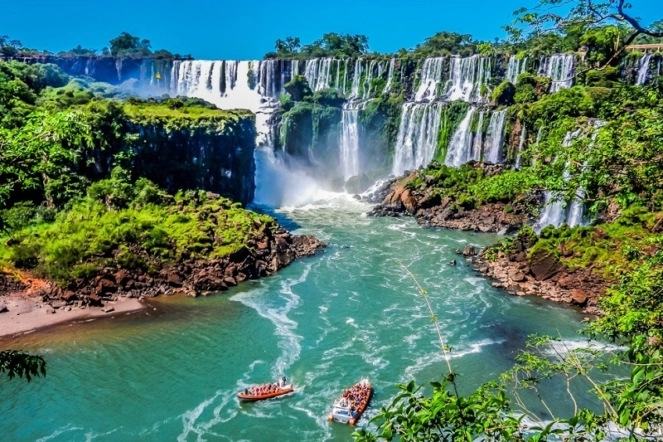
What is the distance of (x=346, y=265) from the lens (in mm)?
30781

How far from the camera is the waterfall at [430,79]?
5484cm

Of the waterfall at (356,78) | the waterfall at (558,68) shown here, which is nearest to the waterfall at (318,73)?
the waterfall at (356,78)

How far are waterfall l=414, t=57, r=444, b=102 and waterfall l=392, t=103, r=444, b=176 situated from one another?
440 cm

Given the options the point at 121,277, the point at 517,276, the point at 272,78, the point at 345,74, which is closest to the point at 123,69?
the point at 272,78

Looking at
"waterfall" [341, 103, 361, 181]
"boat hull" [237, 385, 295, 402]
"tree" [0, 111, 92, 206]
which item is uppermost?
"waterfall" [341, 103, 361, 181]

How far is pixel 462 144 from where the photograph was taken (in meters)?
46.2

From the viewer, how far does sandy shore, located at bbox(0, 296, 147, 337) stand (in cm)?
2236

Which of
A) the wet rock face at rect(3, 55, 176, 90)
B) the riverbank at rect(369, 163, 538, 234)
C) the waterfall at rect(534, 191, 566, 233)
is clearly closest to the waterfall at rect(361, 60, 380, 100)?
the riverbank at rect(369, 163, 538, 234)

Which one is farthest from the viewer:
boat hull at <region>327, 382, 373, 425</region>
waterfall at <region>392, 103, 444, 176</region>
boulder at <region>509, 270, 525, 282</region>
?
waterfall at <region>392, 103, 444, 176</region>

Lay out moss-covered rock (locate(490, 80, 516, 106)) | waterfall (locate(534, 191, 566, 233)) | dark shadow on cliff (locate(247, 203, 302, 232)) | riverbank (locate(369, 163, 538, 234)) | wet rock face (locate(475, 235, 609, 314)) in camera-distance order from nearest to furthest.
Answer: wet rock face (locate(475, 235, 609, 314))
waterfall (locate(534, 191, 566, 233))
riverbank (locate(369, 163, 538, 234))
dark shadow on cliff (locate(247, 203, 302, 232))
moss-covered rock (locate(490, 80, 516, 106))

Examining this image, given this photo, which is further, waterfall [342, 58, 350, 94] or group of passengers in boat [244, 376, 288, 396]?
waterfall [342, 58, 350, 94]

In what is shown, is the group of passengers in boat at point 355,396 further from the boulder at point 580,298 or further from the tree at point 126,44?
the tree at point 126,44

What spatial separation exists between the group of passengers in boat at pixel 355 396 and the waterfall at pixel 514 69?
1509 inches

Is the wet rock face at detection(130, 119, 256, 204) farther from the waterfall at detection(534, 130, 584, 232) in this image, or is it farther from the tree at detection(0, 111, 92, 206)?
the tree at detection(0, 111, 92, 206)
